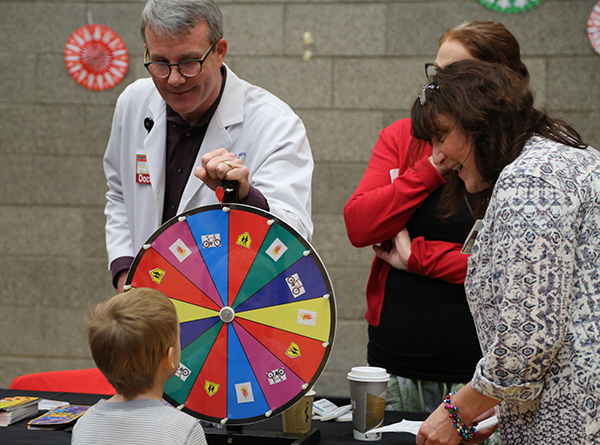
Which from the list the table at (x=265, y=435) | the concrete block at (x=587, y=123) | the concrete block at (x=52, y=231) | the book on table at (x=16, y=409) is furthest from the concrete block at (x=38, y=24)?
the concrete block at (x=587, y=123)

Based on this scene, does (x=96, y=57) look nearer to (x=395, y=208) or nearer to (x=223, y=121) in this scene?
(x=223, y=121)

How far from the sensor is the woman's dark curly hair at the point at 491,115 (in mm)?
1164

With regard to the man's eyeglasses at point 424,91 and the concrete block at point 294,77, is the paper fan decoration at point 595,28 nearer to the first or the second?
the concrete block at point 294,77

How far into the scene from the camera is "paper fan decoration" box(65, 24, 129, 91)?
3.51 m

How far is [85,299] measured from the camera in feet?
11.7

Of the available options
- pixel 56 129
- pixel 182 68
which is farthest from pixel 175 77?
pixel 56 129

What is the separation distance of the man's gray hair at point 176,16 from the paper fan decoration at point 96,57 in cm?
195

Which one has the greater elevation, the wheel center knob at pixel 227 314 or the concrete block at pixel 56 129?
the concrete block at pixel 56 129

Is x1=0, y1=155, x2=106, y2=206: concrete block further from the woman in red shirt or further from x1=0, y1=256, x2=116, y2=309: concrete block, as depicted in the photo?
the woman in red shirt

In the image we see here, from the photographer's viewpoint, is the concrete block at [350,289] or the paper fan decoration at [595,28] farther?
the concrete block at [350,289]

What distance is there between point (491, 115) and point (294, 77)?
2356 millimetres

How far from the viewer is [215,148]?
1762 millimetres

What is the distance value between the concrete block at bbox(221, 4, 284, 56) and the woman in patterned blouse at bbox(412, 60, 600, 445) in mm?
2359

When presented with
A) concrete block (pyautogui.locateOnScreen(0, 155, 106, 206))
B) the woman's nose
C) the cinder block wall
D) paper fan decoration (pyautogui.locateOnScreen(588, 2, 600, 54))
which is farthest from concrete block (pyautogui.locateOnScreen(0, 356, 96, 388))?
paper fan decoration (pyautogui.locateOnScreen(588, 2, 600, 54))
